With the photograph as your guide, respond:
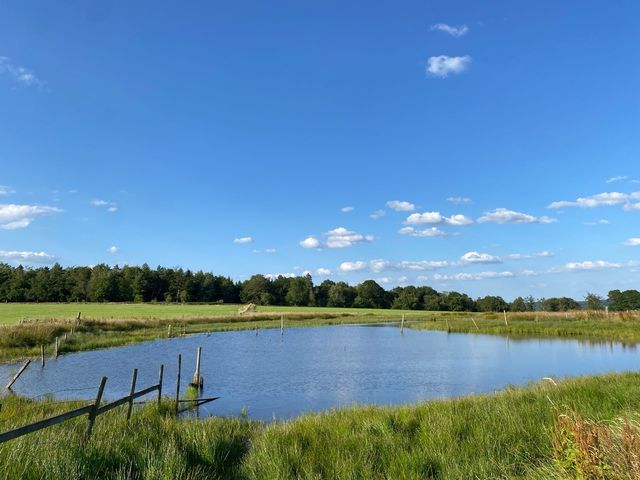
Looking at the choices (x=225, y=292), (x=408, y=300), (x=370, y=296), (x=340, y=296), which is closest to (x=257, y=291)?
(x=225, y=292)

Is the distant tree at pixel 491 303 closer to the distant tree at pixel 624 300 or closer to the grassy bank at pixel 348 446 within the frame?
the distant tree at pixel 624 300

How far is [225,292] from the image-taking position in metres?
148

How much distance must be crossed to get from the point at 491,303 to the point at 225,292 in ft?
282

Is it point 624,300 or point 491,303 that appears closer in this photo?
point 624,300

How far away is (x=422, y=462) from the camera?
7727mm

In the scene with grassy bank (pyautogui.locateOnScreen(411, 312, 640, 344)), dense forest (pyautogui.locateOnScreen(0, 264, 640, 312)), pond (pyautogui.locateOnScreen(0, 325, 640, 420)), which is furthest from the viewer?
dense forest (pyautogui.locateOnScreen(0, 264, 640, 312))

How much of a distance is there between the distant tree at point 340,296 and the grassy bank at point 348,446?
139256mm

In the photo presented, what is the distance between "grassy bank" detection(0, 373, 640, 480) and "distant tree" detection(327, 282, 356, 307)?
13926 cm

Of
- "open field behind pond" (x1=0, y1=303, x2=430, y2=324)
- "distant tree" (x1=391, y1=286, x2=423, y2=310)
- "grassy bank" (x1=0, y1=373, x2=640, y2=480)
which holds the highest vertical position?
"distant tree" (x1=391, y1=286, x2=423, y2=310)

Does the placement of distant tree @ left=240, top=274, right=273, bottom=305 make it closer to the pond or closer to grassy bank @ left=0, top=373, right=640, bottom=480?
the pond

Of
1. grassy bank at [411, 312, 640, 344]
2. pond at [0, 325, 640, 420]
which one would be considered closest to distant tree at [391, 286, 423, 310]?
grassy bank at [411, 312, 640, 344]

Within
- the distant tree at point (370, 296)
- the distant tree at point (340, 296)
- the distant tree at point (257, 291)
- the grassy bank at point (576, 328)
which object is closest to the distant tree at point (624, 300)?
A: the distant tree at point (370, 296)

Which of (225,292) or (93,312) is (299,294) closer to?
(225,292)

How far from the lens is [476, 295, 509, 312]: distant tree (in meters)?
147
